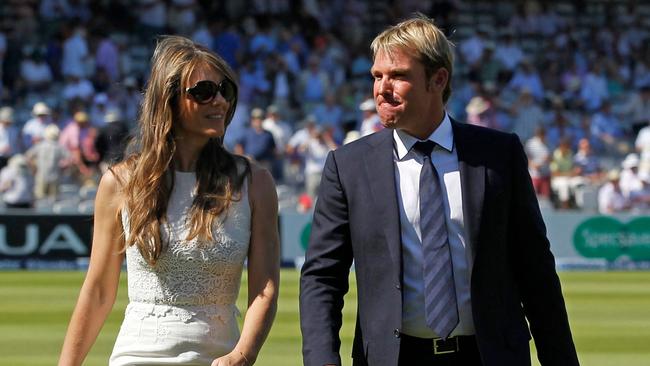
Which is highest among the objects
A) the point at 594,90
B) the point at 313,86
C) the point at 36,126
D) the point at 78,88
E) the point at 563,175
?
the point at 594,90

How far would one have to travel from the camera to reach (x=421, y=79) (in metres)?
4.16

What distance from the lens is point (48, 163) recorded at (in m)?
20.3

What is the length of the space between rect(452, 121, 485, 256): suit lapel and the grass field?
6303 mm

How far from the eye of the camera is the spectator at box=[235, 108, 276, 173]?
2166 cm

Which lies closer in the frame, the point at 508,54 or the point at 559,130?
A: the point at 559,130

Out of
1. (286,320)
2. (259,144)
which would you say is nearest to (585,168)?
(259,144)

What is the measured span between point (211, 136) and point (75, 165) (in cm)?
1674

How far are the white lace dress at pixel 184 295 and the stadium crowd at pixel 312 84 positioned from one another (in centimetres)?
1556

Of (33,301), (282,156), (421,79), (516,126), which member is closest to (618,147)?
(516,126)

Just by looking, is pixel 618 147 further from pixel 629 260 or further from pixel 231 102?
pixel 231 102

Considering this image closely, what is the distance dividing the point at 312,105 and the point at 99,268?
20423 millimetres

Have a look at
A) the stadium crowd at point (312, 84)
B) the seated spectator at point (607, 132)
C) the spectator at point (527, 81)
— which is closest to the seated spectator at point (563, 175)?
the stadium crowd at point (312, 84)

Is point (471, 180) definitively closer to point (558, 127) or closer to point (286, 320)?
point (286, 320)

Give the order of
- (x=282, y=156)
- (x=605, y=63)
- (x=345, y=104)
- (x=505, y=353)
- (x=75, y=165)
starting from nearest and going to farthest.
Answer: (x=505, y=353)
(x=75, y=165)
(x=282, y=156)
(x=345, y=104)
(x=605, y=63)
